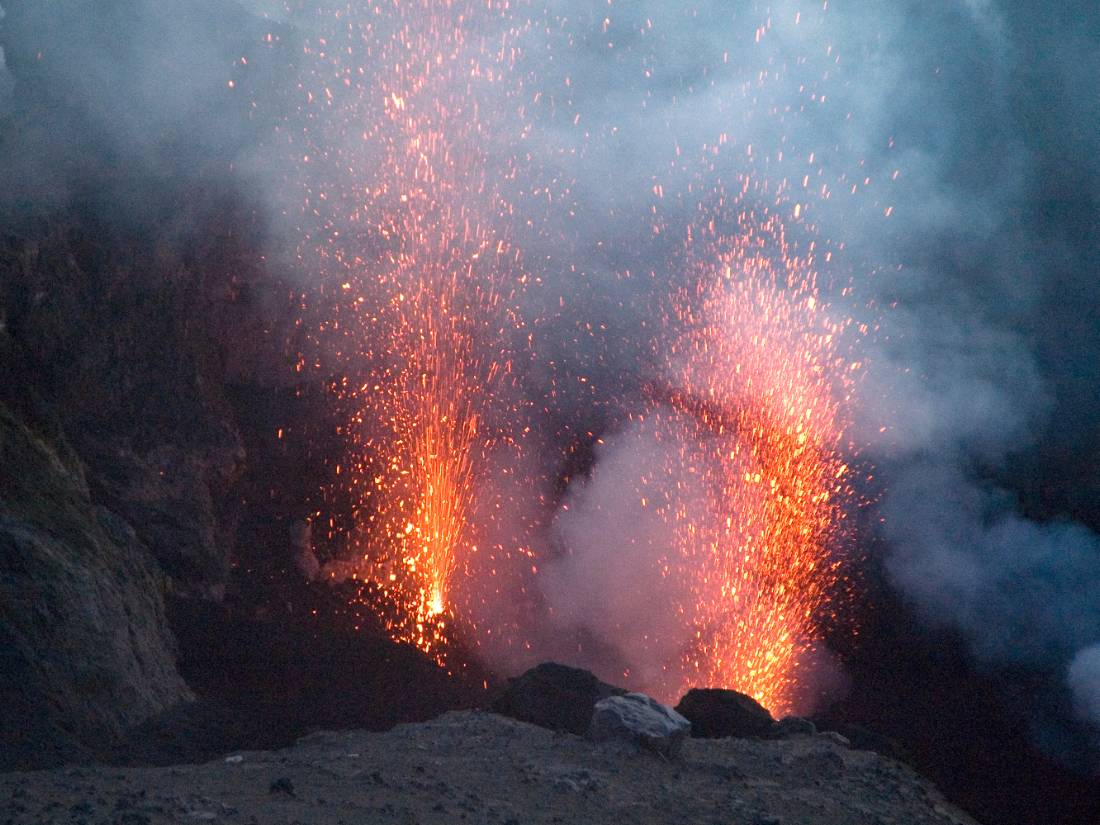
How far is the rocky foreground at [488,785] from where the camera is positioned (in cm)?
429

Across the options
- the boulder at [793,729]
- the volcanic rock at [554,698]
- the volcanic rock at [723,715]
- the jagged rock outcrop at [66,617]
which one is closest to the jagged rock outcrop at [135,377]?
the jagged rock outcrop at [66,617]

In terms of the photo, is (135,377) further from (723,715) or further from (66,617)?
(723,715)

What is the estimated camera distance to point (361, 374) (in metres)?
11.5

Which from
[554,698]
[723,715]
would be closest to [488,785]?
[554,698]

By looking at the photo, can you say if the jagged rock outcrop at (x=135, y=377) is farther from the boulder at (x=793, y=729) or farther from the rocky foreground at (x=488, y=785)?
the boulder at (x=793, y=729)

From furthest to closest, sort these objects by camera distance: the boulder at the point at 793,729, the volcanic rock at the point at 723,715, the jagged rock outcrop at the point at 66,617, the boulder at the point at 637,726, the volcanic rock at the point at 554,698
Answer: the volcanic rock at the point at 723,715 → the boulder at the point at 793,729 → the volcanic rock at the point at 554,698 → the boulder at the point at 637,726 → the jagged rock outcrop at the point at 66,617

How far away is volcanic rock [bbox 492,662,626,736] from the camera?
7.84 metres

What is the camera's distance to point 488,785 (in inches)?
214

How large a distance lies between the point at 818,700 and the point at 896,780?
25.5ft

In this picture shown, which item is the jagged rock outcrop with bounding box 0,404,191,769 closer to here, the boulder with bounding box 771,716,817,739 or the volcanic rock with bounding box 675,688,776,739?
the volcanic rock with bounding box 675,688,776,739

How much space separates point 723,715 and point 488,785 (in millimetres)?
4008

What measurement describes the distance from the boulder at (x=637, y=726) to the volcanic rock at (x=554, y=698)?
2.85ft

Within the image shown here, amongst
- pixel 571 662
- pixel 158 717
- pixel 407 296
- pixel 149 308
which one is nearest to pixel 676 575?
pixel 571 662

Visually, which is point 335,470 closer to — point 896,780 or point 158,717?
point 158,717
